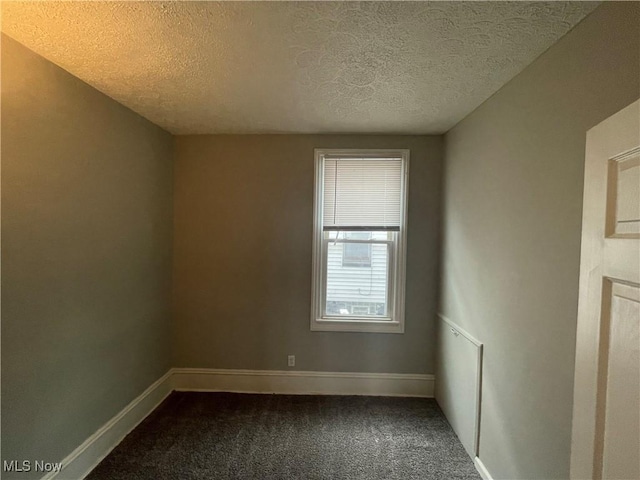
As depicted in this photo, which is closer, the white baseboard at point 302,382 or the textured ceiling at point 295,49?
the textured ceiling at point 295,49

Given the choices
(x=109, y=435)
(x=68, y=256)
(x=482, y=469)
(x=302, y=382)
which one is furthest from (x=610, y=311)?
(x=109, y=435)

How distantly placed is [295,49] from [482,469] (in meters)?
2.66

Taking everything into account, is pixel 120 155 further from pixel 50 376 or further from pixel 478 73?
pixel 478 73

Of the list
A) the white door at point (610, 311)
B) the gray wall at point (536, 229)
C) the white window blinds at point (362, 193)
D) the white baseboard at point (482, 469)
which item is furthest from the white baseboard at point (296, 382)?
the white door at point (610, 311)

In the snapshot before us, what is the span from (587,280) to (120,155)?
2654mm

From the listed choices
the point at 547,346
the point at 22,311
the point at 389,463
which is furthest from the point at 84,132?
the point at 389,463

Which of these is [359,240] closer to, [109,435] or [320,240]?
[320,240]

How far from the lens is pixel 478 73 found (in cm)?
168

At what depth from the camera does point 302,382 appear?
2.96 m

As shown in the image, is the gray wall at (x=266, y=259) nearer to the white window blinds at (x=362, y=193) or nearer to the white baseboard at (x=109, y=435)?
the white window blinds at (x=362, y=193)

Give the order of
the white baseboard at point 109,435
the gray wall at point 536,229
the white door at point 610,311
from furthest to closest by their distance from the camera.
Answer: the white baseboard at point 109,435 → the gray wall at point 536,229 → the white door at point 610,311

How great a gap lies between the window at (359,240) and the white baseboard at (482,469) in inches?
43.7

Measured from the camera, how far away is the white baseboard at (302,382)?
9.62 feet

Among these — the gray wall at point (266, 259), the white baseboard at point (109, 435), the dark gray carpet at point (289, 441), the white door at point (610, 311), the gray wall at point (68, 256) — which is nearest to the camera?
the white door at point (610, 311)
